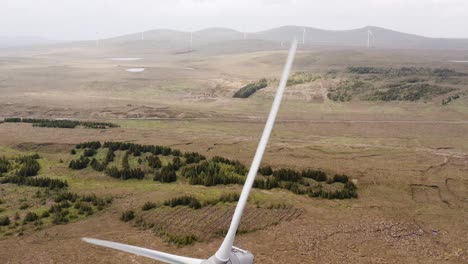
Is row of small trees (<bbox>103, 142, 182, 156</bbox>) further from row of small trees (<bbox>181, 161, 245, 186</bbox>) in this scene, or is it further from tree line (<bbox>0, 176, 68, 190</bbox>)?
tree line (<bbox>0, 176, 68, 190</bbox>)

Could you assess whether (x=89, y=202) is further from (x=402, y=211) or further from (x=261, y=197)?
(x=402, y=211)

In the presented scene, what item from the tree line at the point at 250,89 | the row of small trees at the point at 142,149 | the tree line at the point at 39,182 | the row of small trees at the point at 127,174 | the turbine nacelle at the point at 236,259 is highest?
the tree line at the point at 250,89

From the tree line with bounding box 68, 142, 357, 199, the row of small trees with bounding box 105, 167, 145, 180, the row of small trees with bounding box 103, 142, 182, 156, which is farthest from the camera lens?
the row of small trees with bounding box 103, 142, 182, 156

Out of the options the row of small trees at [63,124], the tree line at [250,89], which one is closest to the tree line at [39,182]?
the row of small trees at [63,124]

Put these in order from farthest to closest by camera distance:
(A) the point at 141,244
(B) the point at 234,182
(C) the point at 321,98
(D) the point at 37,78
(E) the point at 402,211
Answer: (D) the point at 37,78 < (C) the point at 321,98 < (B) the point at 234,182 < (E) the point at 402,211 < (A) the point at 141,244

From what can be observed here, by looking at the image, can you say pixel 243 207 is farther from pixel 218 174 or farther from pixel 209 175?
pixel 218 174

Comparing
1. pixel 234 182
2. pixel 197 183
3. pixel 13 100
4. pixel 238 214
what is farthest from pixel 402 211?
pixel 13 100

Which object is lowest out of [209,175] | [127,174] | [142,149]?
[127,174]

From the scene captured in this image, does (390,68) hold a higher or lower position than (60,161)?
higher

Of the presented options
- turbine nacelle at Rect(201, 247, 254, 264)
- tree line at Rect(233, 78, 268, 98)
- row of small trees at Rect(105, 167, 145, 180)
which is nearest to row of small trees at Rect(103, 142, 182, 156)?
row of small trees at Rect(105, 167, 145, 180)

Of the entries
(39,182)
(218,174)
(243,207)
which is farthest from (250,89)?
(243,207)

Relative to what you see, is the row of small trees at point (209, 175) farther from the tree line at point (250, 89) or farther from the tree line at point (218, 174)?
the tree line at point (250, 89)
